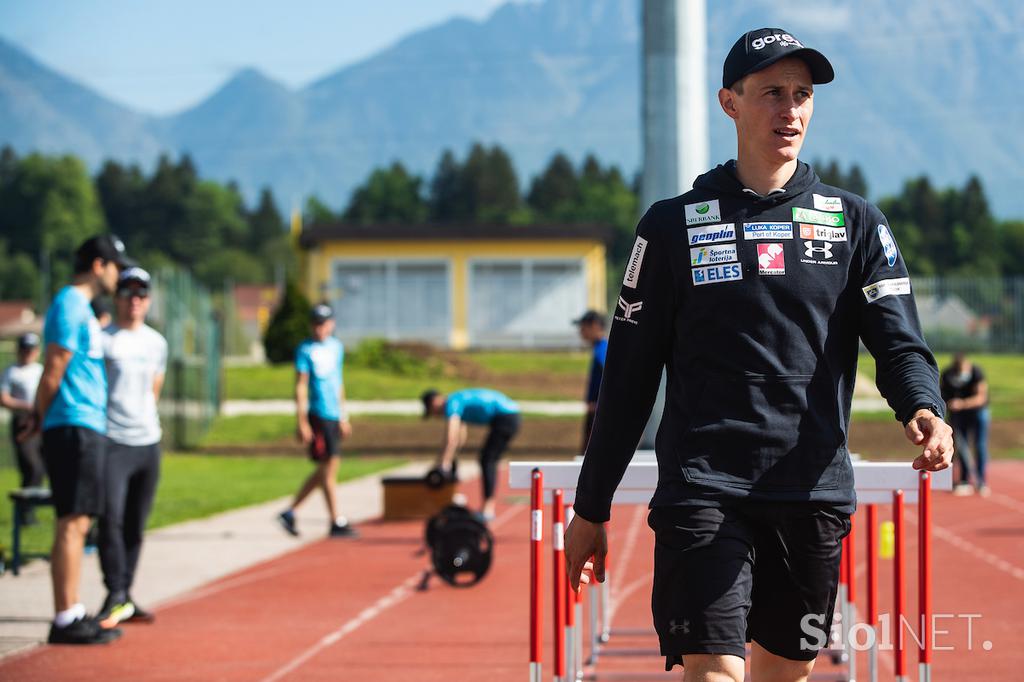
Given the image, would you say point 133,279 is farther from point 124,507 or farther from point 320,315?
point 320,315

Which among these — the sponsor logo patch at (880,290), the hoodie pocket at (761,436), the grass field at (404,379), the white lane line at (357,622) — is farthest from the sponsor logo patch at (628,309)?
the grass field at (404,379)

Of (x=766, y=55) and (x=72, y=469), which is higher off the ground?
(x=766, y=55)

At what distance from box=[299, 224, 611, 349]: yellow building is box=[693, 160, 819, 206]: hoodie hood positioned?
48917 millimetres

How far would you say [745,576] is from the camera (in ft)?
11.0

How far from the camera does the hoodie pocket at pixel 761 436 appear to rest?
338 centimetres

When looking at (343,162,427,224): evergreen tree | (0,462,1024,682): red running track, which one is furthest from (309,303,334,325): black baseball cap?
(343,162,427,224): evergreen tree

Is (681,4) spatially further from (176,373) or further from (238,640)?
(176,373)

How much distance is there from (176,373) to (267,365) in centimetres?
2010

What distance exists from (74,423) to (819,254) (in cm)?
533

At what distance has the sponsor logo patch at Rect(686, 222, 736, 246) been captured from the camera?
349cm

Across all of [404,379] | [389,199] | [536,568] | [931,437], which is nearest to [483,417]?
[536,568]

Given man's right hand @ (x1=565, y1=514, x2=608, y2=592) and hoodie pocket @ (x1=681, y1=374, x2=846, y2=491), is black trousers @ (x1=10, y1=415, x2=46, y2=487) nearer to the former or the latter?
man's right hand @ (x1=565, y1=514, x2=608, y2=592)

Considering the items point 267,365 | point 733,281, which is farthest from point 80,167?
point 733,281

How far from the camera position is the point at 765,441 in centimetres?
337
